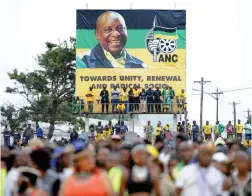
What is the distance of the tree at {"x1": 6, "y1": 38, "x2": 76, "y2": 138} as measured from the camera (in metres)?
60.8

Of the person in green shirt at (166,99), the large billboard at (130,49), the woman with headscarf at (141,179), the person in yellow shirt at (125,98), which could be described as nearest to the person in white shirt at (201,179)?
the woman with headscarf at (141,179)

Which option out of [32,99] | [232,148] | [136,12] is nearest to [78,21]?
[136,12]

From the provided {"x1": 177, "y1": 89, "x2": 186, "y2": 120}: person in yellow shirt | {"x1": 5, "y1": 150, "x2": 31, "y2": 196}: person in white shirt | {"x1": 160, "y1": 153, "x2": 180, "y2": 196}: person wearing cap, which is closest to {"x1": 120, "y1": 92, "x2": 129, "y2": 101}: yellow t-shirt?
{"x1": 177, "y1": 89, "x2": 186, "y2": 120}: person in yellow shirt

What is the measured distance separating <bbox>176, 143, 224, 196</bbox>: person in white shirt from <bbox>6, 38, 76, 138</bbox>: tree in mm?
50934

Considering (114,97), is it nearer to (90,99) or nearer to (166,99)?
(90,99)

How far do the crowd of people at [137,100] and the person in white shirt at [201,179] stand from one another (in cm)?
3293

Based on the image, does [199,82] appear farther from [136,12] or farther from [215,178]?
[215,178]

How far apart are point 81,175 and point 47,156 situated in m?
1.11

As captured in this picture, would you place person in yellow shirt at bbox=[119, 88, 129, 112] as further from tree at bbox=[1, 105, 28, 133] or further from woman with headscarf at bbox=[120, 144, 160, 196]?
woman with headscarf at bbox=[120, 144, 160, 196]

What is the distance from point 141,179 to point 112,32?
37022mm

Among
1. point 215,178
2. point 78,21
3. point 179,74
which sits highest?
point 78,21

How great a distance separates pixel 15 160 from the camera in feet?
36.3

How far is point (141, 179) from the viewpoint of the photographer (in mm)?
9008

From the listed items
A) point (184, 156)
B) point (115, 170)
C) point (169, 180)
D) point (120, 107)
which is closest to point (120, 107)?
point (120, 107)
